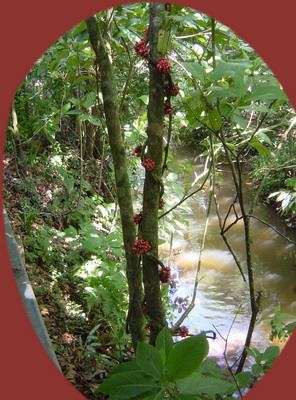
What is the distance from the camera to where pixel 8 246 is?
52.5 inches

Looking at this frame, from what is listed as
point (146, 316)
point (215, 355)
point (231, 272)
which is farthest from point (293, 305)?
point (146, 316)

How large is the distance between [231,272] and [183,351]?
2.60 meters

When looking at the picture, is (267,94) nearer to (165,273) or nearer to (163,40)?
→ (163,40)

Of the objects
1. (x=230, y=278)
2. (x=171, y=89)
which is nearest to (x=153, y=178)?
(x=171, y=89)

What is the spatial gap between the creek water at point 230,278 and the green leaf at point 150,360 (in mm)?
1619

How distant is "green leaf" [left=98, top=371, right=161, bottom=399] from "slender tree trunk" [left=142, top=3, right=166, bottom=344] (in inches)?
17.3

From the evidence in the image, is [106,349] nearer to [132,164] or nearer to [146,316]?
[146,316]

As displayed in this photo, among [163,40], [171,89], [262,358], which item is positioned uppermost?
[163,40]

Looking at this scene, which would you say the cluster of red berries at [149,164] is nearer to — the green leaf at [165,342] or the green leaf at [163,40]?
the green leaf at [163,40]

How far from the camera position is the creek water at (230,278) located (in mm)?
3084

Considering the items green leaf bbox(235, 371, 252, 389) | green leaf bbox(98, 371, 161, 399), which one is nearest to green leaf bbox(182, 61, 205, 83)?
green leaf bbox(98, 371, 161, 399)

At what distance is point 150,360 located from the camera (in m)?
1.22

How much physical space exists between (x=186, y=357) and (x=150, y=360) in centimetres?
12

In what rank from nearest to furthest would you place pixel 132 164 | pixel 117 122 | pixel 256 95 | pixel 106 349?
1. pixel 256 95
2. pixel 117 122
3. pixel 106 349
4. pixel 132 164
